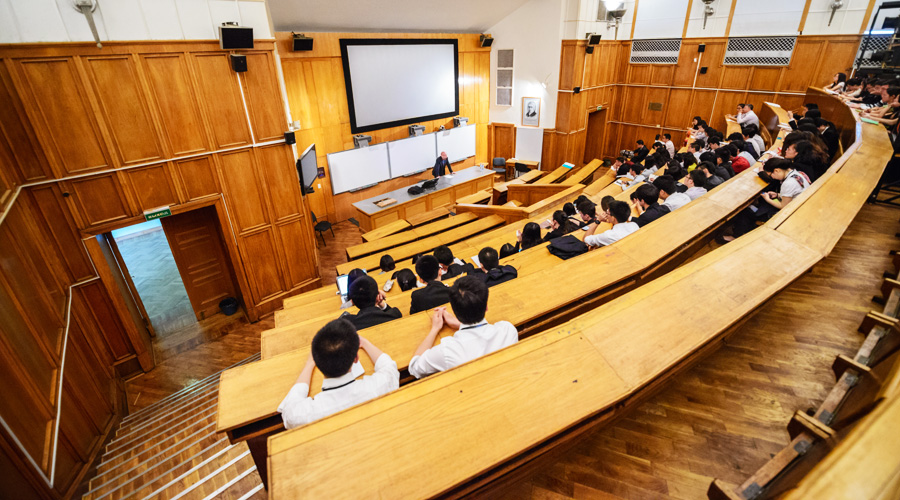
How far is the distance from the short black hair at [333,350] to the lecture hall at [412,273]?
0.5 inches

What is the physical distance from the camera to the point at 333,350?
1626 mm

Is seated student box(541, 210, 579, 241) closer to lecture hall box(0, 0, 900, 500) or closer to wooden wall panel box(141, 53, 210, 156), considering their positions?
lecture hall box(0, 0, 900, 500)

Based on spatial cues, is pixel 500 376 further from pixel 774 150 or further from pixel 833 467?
pixel 774 150

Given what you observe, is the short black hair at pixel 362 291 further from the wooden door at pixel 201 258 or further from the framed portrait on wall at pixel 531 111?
the framed portrait on wall at pixel 531 111

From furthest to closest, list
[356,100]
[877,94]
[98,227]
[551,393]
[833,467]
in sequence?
[356,100] < [877,94] < [98,227] < [551,393] < [833,467]

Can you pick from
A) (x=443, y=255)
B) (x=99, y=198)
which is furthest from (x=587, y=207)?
(x=99, y=198)

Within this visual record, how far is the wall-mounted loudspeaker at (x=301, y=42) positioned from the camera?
7031mm

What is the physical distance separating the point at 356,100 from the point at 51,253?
589 centimetres

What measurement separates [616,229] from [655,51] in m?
9.87

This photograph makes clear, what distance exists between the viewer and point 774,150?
196 inches

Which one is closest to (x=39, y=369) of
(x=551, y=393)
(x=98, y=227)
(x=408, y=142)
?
(x=98, y=227)

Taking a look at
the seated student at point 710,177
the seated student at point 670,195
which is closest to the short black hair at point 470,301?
the seated student at point 670,195

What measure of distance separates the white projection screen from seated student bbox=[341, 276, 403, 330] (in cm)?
675

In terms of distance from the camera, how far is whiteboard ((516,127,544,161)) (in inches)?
432
